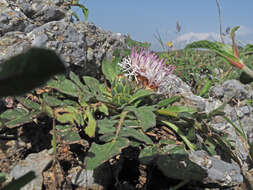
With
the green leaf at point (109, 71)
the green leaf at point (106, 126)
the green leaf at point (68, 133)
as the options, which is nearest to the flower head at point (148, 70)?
the green leaf at point (109, 71)

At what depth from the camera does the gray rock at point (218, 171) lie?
209cm

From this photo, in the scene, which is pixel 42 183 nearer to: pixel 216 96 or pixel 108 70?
pixel 108 70

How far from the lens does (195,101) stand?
10.9 ft

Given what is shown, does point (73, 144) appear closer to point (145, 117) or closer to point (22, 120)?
point (22, 120)

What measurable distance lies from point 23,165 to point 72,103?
735 millimetres

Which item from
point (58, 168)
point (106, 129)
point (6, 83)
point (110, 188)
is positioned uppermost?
point (6, 83)

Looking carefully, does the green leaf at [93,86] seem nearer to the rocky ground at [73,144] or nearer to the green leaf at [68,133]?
the rocky ground at [73,144]

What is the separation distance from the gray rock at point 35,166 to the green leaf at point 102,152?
0.35m

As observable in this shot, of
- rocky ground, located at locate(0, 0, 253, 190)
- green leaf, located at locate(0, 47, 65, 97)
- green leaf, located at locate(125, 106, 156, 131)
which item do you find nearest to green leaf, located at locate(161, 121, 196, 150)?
rocky ground, located at locate(0, 0, 253, 190)

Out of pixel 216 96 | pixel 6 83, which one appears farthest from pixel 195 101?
pixel 6 83

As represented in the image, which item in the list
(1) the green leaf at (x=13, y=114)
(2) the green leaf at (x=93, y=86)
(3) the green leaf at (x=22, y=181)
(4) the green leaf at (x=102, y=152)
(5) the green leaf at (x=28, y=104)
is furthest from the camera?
(2) the green leaf at (x=93, y=86)

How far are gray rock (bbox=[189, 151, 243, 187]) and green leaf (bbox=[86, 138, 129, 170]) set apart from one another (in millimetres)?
718

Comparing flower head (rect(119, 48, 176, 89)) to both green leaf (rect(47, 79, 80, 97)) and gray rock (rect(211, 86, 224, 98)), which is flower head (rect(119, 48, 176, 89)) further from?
gray rock (rect(211, 86, 224, 98))

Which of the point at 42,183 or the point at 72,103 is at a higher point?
the point at 72,103
